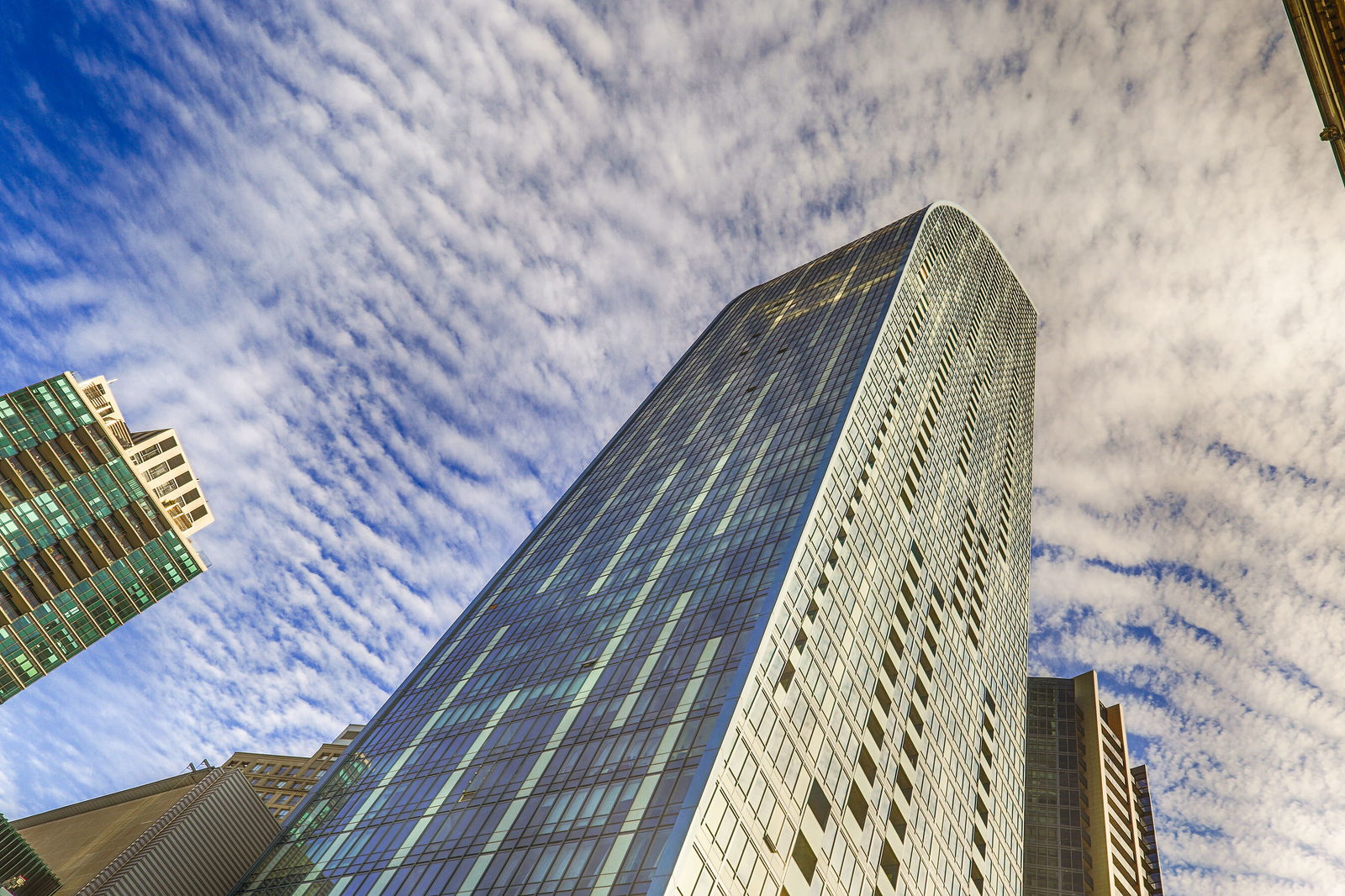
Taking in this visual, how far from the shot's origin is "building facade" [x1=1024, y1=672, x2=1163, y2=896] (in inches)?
3922

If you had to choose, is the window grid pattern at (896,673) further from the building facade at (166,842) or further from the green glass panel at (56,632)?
the green glass panel at (56,632)

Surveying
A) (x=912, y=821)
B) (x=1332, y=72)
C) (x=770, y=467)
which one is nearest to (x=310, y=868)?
(x=912, y=821)

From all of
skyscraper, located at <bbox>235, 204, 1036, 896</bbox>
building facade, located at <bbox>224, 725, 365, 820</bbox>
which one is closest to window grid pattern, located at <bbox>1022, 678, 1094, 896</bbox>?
skyscraper, located at <bbox>235, 204, 1036, 896</bbox>

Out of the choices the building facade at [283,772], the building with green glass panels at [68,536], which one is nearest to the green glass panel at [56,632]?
the building with green glass panels at [68,536]

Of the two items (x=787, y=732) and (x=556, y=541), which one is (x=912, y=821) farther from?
(x=556, y=541)

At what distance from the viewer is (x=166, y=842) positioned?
6775 centimetres

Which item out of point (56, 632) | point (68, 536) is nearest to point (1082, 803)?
point (56, 632)

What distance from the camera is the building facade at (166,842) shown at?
2569 inches

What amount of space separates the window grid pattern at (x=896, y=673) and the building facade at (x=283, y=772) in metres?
100

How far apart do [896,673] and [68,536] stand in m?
94.3

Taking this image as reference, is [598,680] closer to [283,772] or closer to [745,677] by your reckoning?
[745,677]

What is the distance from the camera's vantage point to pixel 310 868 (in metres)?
59.0

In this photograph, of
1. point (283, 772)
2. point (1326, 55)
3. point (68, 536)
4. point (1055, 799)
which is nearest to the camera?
point (1326, 55)

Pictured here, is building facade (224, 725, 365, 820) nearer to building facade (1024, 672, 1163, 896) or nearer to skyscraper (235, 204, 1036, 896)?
skyscraper (235, 204, 1036, 896)
